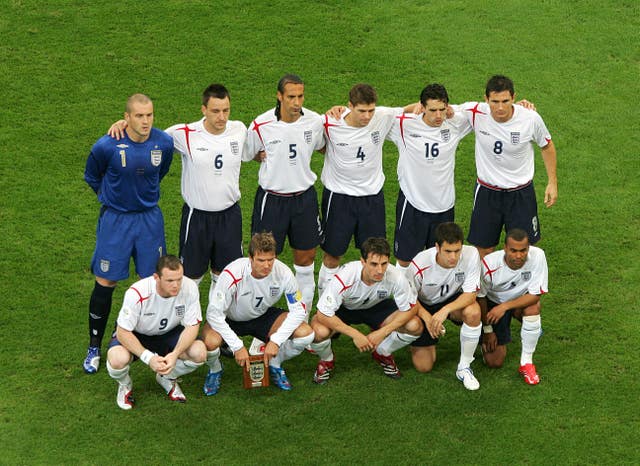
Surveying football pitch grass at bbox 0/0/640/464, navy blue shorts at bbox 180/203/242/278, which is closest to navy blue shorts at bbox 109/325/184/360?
football pitch grass at bbox 0/0/640/464

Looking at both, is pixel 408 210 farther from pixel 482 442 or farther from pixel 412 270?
pixel 482 442

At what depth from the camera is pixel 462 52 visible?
49.6ft

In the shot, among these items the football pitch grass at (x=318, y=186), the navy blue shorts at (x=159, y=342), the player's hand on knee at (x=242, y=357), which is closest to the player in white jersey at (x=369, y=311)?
the football pitch grass at (x=318, y=186)

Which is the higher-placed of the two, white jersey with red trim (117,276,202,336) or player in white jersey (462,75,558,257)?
player in white jersey (462,75,558,257)

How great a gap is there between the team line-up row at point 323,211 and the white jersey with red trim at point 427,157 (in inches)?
0.5

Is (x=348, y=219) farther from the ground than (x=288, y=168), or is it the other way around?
(x=288, y=168)

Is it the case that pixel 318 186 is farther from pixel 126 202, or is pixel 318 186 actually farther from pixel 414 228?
pixel 126 202

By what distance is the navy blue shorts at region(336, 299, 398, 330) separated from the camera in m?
10.4

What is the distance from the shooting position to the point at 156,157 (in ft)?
33.7

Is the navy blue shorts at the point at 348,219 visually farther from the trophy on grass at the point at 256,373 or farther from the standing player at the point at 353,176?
the trophy on grass at the point at 256,373

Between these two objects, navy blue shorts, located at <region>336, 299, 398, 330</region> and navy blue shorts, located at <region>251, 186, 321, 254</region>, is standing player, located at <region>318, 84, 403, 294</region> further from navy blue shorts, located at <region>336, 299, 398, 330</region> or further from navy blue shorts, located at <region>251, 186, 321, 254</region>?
navy blue shorts, located at <region>336, 299, 398, 330</region>

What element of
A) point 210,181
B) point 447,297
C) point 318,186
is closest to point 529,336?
point 447,297

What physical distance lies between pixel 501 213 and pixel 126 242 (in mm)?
3307

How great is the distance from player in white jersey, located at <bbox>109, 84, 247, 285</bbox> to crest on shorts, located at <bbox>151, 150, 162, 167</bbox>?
8.7 inches
